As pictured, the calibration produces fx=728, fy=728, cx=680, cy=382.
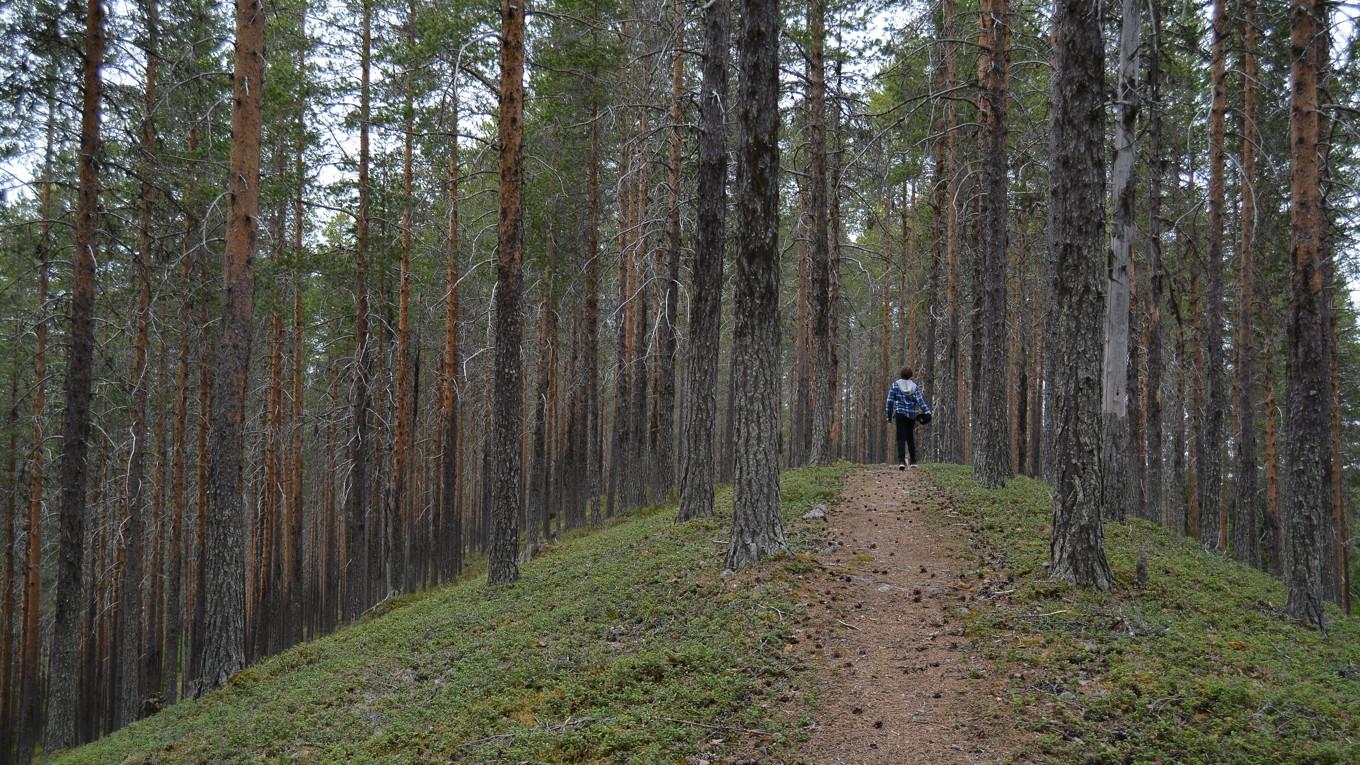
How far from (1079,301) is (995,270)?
6.21 meters

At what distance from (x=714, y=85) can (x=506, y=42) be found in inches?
116

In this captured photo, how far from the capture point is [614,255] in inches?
758

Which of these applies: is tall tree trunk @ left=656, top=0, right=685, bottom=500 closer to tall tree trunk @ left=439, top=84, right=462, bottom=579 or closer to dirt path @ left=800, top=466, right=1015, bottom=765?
tall tree trunk @ left=439, top=84, right=462, bottom=579

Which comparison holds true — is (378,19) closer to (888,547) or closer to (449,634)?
(449,634)

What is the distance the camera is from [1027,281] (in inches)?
1131

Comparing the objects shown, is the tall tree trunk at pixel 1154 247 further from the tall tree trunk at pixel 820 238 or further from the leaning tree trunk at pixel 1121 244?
the tall tree trunk at pixel 820 238

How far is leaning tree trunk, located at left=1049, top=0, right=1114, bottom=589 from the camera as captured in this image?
675cm

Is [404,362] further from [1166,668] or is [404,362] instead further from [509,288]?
[1166,668]

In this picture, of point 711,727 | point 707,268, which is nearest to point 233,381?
point 707,268

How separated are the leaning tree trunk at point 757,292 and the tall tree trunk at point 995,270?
20.2 ft

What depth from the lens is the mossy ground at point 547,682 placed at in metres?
5.01

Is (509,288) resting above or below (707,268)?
below

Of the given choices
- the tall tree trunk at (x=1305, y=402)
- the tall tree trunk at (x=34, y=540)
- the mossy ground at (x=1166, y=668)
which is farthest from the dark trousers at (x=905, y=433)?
the tall tree trunk at (x=34, y=540)

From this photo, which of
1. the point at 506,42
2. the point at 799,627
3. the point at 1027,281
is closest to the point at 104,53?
the point at 506,42
